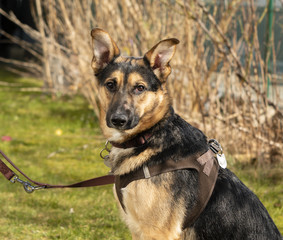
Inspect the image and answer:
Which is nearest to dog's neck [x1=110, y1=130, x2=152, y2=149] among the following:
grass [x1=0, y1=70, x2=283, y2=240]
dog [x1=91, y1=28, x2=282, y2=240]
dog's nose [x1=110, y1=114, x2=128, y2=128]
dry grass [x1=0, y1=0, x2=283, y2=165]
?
dog [x1=91, y1=28, x2=282, y2=240]

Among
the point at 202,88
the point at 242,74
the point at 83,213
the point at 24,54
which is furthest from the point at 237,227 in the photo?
the point at 24,54

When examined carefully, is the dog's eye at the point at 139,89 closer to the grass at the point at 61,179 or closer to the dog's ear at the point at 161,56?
the dog's ear at the point at 161,56

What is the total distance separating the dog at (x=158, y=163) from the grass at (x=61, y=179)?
1402mm

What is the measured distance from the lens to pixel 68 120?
876 cm

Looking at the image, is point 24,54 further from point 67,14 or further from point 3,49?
point 67,14

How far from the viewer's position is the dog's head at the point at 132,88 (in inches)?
119

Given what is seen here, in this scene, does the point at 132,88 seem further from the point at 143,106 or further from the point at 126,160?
the point at 126,160

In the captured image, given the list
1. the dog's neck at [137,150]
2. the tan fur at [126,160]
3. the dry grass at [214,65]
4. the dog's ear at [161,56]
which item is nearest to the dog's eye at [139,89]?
the dog's ear at [161,56]

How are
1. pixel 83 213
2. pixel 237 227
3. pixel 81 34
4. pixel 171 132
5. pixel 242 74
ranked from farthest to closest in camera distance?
pixel 81 34 → pixel 242 74 → pixel 83 213 → pixel 171 132 → pixel 237 227

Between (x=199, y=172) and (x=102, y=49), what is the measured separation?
1.22m

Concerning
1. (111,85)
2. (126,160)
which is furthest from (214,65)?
(126,160)

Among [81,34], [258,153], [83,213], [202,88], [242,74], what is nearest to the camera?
→ [83,213]

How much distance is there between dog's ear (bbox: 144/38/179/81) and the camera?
120 inches

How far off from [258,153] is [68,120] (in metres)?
4.52
